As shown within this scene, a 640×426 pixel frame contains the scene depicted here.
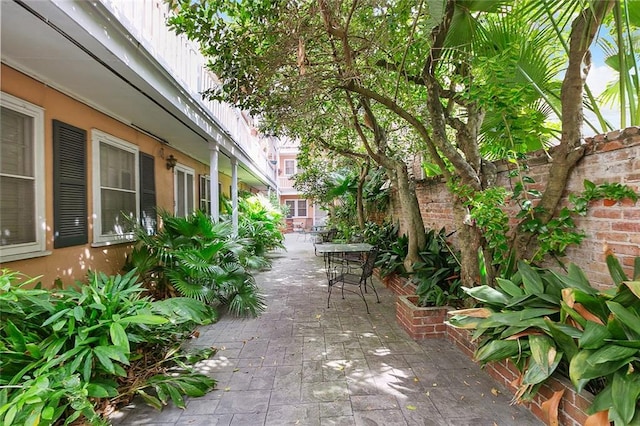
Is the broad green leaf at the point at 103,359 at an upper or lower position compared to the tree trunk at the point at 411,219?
lower

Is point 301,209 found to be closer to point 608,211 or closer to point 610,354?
point 608,211

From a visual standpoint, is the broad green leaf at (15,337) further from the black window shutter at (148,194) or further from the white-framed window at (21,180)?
the black window shutter at (148,194)

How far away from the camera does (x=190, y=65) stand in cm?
462

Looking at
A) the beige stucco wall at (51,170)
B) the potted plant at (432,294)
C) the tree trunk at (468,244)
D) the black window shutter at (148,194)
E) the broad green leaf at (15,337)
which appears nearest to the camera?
the broad green leaf at (15,337)

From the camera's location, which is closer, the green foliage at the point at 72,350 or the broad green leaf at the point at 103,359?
the green foliage at the point at 72,350

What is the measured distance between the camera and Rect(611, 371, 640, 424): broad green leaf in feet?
5.14

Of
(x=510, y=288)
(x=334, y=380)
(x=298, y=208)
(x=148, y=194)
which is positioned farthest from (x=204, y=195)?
(x=298, y=208)

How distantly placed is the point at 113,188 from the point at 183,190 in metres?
2.76

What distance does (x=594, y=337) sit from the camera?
1.79m

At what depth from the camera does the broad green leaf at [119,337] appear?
7.09 feet

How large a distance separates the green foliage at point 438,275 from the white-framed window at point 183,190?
520 cm

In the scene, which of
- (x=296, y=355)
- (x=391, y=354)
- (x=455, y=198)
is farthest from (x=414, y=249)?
(x=296, y=355)

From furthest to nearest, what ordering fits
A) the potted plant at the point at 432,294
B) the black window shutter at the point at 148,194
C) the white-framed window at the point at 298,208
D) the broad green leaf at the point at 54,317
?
the white-framed window at the point at 298,208 < the black window shutter at the point at 148,194 < the potted plant at the point at 432,294 < the broad green leaf at the point at 54,317

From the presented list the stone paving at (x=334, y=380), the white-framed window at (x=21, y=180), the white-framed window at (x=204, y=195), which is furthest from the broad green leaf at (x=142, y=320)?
the white-framed window at (x=204, y=195)
